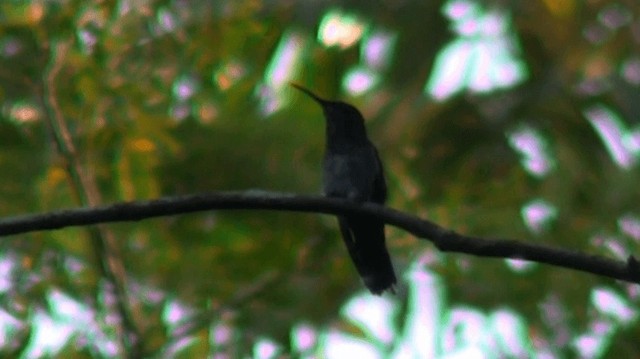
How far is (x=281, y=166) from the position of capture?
22.4 feet

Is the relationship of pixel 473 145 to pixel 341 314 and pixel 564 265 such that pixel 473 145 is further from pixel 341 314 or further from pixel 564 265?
pixel 564 265

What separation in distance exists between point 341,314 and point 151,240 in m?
1.38

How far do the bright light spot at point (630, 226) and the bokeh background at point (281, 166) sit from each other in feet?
0.05

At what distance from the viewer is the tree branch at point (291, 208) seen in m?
3.83

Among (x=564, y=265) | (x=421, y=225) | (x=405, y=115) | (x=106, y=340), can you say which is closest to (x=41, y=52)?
(x=106, y=340)

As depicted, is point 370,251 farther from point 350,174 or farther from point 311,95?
point 311,95

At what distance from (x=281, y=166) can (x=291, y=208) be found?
2744mm

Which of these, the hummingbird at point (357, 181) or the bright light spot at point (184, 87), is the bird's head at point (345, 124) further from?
the bright light spot at point (184, 87)

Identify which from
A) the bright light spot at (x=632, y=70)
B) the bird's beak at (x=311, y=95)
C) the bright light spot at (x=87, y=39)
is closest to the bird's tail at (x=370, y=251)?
the bird's beak at (x=311, y=95)

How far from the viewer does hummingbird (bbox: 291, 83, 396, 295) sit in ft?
18.2

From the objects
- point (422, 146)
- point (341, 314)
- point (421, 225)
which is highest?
point (421, 225)

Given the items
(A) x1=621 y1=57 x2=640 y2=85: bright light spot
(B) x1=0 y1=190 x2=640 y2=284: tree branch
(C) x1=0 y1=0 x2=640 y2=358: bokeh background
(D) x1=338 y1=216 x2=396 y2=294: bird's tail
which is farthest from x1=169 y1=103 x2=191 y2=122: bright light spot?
(B) x1=0 y1=190 x2=640 y2=284: tree branch

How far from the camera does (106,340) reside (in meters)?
6.99

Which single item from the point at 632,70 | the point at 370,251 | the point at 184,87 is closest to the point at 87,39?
the point at 184,87
